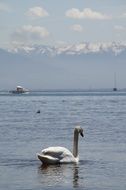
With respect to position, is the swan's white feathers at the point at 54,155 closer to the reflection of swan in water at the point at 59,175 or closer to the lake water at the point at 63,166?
the reflection of swan in water at the point at 59,175

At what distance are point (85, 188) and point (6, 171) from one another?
17.3ft

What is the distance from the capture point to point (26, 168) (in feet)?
104

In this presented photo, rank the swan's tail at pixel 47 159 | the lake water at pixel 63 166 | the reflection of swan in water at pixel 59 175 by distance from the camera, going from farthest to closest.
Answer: the swan's tail at pixel 47 159 → the reflection of swan in water at pixel 59 175 → the lake water at pixel 63 166

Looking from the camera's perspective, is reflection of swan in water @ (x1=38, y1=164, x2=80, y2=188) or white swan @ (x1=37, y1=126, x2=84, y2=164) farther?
white swan @ (x1=37, y1=126, x2=84, y2=164)

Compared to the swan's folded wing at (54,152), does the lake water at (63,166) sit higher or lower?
lower

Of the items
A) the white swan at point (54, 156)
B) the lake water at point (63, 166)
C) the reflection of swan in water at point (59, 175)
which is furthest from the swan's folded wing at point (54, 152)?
the lake water at point (63, 166)

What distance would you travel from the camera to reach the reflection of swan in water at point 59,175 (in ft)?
91.2

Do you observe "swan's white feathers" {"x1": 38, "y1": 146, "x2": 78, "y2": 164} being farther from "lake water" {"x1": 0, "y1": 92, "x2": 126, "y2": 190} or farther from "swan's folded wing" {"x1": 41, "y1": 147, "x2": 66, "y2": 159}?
"lake water" {"x1": 0, "y1": 92, "x2": 126, "y2": 190}

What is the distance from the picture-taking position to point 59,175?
29.8 m

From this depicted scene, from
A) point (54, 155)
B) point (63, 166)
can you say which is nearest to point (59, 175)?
point (63, 166)

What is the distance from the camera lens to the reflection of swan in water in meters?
27.8

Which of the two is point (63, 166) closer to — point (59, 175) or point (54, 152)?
point (54, 152)

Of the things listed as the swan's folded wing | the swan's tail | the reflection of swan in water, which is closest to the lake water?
the reflection of swan in water

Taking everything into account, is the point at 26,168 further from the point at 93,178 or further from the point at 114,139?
the point at 114,139
